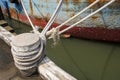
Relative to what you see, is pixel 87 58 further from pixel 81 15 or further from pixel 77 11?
pixel 77 11

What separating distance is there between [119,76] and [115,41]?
124 cm

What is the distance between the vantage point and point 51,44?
291 inches

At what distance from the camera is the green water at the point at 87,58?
5.64 m

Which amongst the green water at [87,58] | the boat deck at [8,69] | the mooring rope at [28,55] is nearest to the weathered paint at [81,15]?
the green water at [87,58]

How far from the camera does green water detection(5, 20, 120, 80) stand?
18.5ft

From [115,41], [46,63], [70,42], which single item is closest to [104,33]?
[115,41]

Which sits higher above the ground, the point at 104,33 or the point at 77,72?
the point at 104,33

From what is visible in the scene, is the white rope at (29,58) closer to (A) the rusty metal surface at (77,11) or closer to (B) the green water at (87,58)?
(B) the green water at (87,58)

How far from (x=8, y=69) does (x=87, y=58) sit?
2.80 meters

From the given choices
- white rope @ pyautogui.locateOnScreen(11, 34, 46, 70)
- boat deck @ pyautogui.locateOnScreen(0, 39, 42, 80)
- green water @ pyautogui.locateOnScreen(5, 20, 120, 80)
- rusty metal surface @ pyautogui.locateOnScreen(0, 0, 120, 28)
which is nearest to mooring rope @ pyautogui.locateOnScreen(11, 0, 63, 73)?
white rope @ pyautogui.locateOnScreen(11, 34, 46, 70)

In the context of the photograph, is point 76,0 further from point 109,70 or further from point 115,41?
point 109,70

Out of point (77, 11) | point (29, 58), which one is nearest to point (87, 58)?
point (77, 11)

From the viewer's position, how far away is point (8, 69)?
418 centimetres

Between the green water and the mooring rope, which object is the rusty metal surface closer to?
the green water
